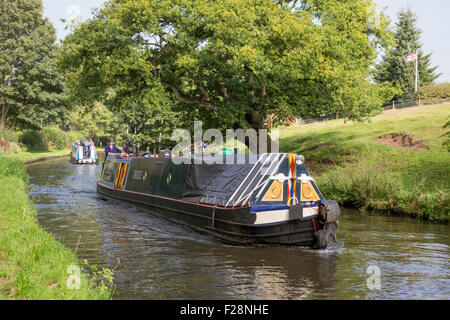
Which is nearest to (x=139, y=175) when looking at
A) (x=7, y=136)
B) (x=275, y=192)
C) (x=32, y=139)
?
(x=275, y=192)

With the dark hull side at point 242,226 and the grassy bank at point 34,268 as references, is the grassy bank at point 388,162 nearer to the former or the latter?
the dark hull side at point 242,226

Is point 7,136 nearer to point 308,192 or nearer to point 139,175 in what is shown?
point 139,175

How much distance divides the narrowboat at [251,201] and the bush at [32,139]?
3457 cm

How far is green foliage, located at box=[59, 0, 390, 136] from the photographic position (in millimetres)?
19422

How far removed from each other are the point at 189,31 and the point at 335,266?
46.8 feet

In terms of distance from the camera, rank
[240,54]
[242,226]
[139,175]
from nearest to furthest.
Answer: [242,226]
[139,175]
[240,54]

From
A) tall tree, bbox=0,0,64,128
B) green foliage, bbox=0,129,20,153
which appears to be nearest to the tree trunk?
green foliage, bbox=0,129,20,153

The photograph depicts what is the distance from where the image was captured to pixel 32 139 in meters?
46.2

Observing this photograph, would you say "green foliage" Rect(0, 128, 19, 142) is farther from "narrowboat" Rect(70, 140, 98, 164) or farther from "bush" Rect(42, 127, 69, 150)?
"bush" Rect(42, 127, 69, 150)

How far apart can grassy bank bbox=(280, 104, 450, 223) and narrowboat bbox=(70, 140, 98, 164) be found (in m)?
15.0

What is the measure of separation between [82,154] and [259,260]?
28.7 metres

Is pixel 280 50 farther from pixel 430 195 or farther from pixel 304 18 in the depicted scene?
pixel 430 195
